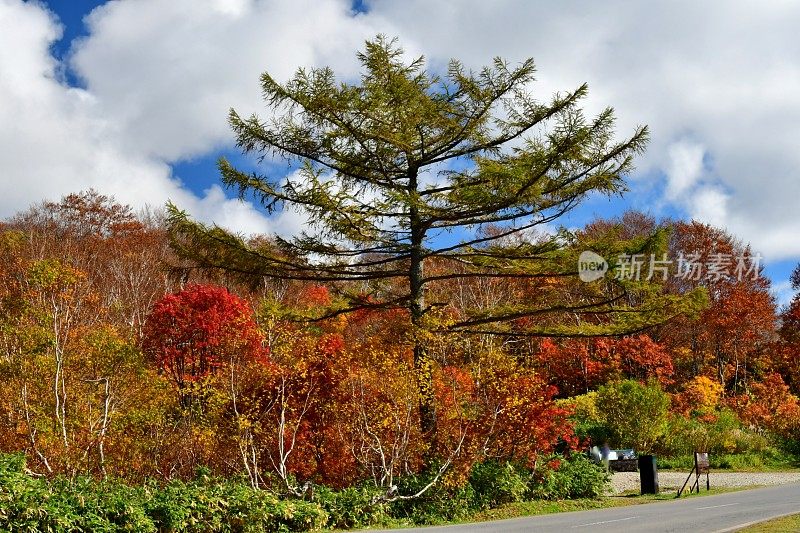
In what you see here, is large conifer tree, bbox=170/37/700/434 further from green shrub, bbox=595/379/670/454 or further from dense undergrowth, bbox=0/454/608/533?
green shrub, bbox=595/379/670/454

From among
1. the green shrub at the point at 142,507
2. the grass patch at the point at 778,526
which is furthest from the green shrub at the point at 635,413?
the green shrub at the point at 142,507

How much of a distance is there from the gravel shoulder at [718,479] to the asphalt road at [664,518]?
3489 millimetres

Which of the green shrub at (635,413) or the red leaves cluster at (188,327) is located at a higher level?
the red leaves cluster at (188,327)

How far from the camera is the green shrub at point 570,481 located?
1502 cm

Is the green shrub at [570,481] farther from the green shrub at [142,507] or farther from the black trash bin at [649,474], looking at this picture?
the green shrub at [142,507]

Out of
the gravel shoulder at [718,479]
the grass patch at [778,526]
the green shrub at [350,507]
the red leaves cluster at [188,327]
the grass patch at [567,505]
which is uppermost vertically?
the red leaves cluster at [188,327]

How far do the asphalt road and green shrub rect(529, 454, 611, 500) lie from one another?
1.21m

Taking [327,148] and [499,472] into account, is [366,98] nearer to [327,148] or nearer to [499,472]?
[327,148]

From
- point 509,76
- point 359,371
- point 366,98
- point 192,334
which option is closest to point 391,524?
point 359,371

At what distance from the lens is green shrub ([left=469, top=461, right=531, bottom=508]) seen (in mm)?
13863

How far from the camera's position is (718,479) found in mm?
20547

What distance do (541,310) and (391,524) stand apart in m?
5.15

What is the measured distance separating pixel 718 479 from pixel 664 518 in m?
9.94

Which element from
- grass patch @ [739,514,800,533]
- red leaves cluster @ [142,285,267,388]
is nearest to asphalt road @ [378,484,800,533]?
grass patch @ [739,514,800,533]
